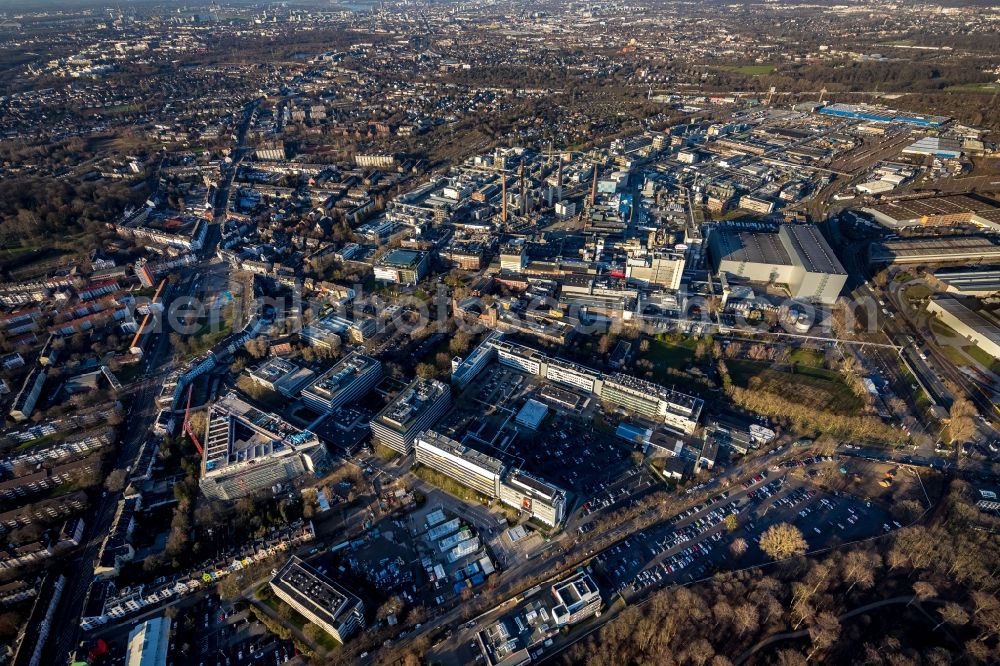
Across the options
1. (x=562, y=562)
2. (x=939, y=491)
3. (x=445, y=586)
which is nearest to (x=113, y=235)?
(x=445, y=586)

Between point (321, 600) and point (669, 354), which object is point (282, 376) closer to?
point (321, 600)

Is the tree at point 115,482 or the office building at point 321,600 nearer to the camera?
the office building at point 321,600

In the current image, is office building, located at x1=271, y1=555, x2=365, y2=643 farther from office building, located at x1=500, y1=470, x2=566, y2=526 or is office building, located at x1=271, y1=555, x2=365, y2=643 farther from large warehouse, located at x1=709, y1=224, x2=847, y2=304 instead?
large warehouse, located at x1=709, y1=224, x2=847, y2=304

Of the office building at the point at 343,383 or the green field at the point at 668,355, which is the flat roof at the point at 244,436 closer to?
the office building at the point at 343,383

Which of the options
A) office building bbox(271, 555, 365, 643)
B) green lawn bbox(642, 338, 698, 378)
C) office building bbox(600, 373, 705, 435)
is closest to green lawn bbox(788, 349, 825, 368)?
green lawn bbox(642, 338, 698, 378)

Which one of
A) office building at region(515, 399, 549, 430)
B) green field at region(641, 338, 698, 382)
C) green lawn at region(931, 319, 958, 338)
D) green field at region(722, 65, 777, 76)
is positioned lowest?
office building at region(515, 399, 549, 430)

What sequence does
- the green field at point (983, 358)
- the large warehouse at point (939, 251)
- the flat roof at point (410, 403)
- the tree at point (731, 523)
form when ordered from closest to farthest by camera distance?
1. the tree at point (731, 523)
2. the flat roof at point (410, 403)
3. the green field at point (983, 358)
4. the large warehouse at point (939, 251)

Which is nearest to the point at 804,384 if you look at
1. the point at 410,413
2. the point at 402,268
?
A: the point at 410,413

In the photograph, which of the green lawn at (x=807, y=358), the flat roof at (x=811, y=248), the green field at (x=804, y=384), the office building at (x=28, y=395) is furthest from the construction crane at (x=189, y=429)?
the flat roof at (x=811, y=248)
